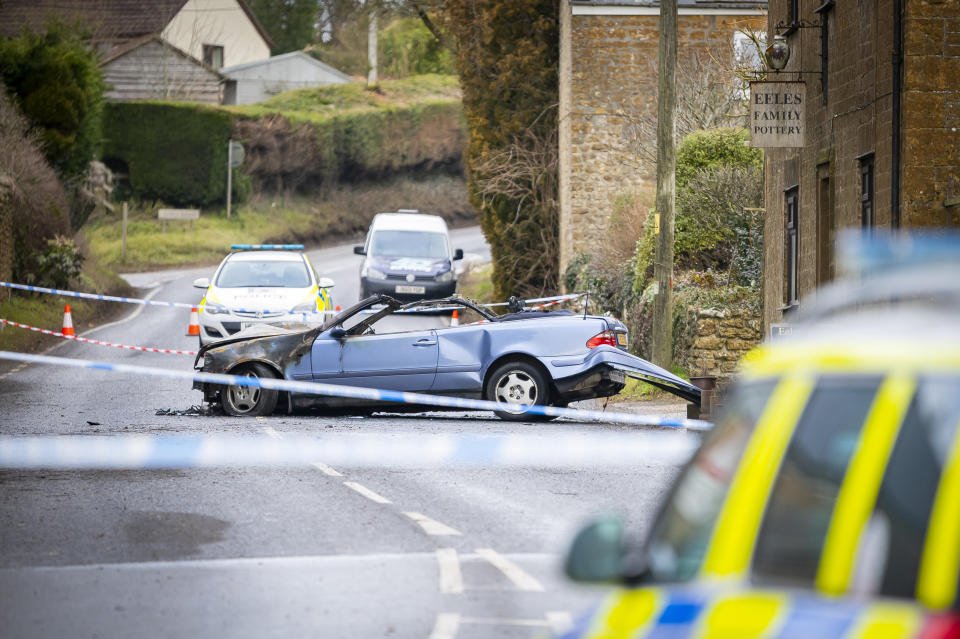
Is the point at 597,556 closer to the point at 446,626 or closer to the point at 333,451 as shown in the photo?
the point at 446,626

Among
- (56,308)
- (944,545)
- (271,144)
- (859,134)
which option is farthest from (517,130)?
(944,545)

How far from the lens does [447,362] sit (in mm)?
15555

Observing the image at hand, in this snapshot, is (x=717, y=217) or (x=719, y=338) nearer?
(x=719, y=338)

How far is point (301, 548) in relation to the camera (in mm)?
8461

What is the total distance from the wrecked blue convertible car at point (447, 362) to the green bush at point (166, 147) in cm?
4325

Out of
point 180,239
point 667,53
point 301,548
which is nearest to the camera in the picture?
point 301,548

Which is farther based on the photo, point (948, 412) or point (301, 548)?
point (301, 548)

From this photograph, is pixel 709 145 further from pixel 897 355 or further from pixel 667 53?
pixel 897 355

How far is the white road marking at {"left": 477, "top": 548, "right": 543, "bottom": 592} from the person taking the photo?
7.36 m

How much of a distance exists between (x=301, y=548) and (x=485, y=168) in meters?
25.7

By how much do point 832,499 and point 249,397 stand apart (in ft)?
43.9

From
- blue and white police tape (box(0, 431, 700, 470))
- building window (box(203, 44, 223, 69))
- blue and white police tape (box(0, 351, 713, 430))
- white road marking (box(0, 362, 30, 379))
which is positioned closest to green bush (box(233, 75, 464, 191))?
building window (box(203, 44, 223, 69))

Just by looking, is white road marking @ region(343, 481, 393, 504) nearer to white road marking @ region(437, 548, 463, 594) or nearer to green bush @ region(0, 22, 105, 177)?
white road marking @ region(437, 548, 463, 594)

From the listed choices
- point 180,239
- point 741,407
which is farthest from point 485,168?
point 741,407
